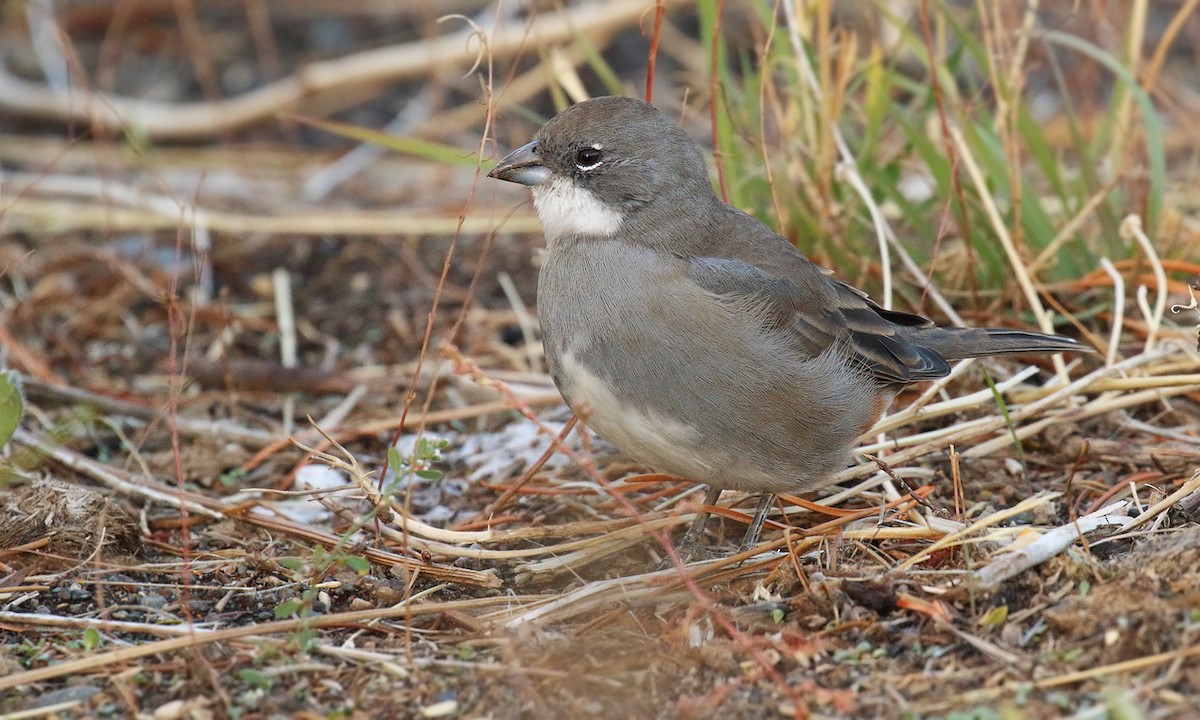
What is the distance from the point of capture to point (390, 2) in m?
8.88

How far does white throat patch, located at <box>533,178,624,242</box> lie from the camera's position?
13.2ft

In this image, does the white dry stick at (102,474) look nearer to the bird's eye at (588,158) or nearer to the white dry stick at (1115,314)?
the bird's eye at (588,158)

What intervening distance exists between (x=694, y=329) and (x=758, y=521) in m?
0.73

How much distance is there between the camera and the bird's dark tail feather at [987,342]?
418 cm

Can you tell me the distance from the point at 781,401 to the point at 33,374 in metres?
2.81

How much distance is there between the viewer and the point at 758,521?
4.13 m

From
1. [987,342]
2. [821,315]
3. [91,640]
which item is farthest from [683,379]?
[91,640]

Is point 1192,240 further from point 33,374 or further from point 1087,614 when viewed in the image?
point 33,374

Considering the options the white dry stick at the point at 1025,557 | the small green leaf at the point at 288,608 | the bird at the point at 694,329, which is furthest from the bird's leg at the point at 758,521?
the small green leaf at the point at 288,608

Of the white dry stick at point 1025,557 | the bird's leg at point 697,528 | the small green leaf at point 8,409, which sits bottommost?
the bird's leg at point 697,528

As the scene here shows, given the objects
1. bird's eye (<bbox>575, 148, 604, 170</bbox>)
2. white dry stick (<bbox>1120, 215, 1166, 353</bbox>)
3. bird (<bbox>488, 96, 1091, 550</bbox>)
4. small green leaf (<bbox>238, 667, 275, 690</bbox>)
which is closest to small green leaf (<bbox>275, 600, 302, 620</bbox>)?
small green leaf (<bbox>238, 667, 275, 690</bbox>)

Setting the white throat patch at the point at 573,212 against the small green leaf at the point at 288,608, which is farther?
the white throat patch at the point at 573,212

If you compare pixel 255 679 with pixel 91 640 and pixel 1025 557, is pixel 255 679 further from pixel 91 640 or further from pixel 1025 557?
pixel 1025 557

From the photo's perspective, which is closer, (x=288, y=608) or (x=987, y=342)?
(x=288, y=608)
